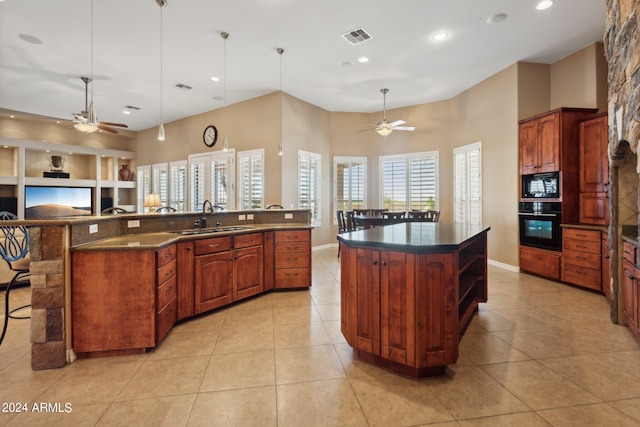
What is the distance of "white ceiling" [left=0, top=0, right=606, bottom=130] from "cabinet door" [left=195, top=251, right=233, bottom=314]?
123 inches

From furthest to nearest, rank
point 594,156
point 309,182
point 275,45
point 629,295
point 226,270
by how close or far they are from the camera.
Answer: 1. point 309,182
2. point 275,45
3. point 594,156
4. point 226,270
5. point 629,295

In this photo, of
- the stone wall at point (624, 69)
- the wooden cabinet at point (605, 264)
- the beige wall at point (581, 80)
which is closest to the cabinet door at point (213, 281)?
the stone wall at point (624, 69)

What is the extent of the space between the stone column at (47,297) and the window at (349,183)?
6.12 metres

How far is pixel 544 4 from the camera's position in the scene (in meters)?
3.67

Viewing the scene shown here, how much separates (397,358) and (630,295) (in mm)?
2484

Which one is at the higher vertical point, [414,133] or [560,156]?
[414,133]

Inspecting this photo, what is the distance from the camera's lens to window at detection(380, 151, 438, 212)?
727 centimetres

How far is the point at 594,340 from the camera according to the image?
2.68 metres

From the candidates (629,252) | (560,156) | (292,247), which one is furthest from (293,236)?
(560,156)

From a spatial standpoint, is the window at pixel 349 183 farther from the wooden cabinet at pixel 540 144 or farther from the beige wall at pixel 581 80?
the beige wall at pixel 581 80

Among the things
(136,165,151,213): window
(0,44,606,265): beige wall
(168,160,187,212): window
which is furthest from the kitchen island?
(136,165,151,213): window

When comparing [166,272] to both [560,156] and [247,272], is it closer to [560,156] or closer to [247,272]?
[247,272]

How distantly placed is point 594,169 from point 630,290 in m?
2.33

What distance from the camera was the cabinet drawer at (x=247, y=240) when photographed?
142 inches
